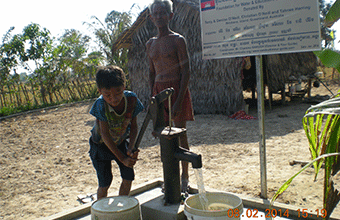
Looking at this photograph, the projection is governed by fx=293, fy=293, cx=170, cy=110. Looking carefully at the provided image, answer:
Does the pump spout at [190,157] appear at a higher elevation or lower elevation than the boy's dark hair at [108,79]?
lower

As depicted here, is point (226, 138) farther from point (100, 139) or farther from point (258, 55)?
point (100, 139)

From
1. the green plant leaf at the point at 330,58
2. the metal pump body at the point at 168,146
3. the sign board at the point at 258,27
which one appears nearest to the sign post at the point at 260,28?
the sign board at the point at 258,27

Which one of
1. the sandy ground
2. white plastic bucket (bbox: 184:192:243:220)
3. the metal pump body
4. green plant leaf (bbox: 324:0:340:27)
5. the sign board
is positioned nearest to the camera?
white plastic bucket (bbox: 184:192:243:220)

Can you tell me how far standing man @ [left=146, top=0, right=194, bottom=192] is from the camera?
265 cm

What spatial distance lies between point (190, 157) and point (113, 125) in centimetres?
79

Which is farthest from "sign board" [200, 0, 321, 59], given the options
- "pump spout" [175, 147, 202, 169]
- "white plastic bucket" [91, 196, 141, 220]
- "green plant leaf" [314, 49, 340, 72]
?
"white plastic bucket" [91, 196, 141, 220]

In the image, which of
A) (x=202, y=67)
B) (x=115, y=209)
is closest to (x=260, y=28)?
(x=115, y=209)

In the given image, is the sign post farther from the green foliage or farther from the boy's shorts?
the boy's shorts

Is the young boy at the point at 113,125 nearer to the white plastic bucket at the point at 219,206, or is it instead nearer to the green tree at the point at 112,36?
the white plastic bucket at the point at 219,206

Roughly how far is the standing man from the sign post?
29 centimetres

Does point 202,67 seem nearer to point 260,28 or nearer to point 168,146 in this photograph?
point 260,28

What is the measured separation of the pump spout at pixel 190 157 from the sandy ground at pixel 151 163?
127 cm

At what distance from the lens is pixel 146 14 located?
854cm

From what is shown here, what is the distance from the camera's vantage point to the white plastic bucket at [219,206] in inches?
61.9
